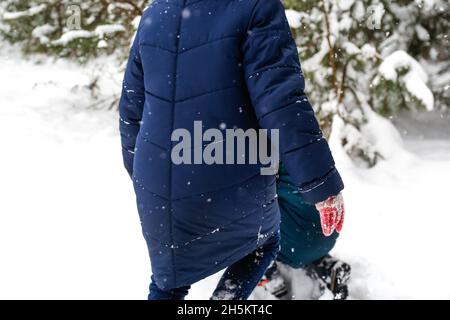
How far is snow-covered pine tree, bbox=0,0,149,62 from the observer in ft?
18.2

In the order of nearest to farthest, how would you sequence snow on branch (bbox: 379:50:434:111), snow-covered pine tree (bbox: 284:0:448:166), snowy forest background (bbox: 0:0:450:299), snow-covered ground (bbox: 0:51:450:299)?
snow-covered ground (bbox: 0:51:450:299)
snowy forest background (bbox: 0:0:450:299)
snow on branch (bbox: 379:50:434:111)
snow-covered pine tree (bbox: 284:0:448:166)

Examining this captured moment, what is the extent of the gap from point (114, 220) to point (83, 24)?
334cm

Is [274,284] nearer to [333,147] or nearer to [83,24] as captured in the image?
[333,147]

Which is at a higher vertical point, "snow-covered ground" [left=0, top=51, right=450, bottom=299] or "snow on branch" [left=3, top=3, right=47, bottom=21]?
"snow on branch" [left=3, top=3, right=47, bottom=21]

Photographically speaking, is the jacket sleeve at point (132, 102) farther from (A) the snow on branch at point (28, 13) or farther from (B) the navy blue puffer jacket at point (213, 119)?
(A) the snow on branch at point (28, 13)

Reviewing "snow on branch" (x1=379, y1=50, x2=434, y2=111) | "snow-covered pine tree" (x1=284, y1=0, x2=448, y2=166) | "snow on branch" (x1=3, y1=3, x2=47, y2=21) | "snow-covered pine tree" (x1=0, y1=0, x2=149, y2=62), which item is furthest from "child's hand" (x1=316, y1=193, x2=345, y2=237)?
"snow on branch" (x1=3, y1=3, x2=47, y2=21)

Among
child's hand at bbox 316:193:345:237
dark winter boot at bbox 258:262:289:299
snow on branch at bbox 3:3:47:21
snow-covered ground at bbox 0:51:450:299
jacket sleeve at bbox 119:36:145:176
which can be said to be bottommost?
snow-covered ground at bbox 0:51:450:299

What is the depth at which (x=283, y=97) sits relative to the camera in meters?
1.57

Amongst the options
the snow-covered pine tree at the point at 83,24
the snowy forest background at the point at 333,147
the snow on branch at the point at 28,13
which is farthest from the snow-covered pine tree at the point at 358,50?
the snow on branch at the point at 28,13

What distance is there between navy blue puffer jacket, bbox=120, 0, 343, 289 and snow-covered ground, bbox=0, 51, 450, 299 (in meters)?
1.03

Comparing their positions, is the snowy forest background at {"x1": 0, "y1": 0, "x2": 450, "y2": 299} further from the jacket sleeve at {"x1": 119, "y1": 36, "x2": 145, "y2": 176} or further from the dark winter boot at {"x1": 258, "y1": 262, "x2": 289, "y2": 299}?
the jacket sleeve at {"x1": 119, "y1": 36, "x2": 145, "y2": 176}

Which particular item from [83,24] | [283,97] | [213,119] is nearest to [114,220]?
[213,119]

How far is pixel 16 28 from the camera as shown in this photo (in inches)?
318
